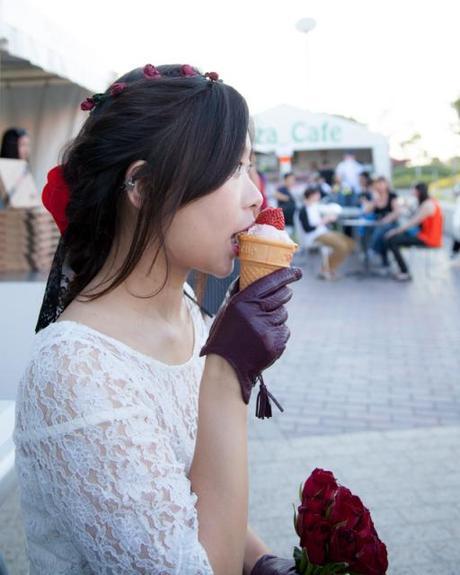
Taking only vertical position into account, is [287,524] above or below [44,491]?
below

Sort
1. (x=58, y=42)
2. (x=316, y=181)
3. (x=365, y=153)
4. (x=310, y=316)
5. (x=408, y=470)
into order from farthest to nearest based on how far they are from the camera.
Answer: (x=365, y=153), (x=316, y=181), (x=310, y=316), (x=58, y=42), (x=408, y=470)

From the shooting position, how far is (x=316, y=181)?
16.0 meters

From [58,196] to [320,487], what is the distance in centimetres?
94

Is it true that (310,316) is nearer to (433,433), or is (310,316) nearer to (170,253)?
(433,433)

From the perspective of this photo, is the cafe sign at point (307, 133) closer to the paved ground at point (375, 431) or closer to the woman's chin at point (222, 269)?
the paved ground at point (375, 431)

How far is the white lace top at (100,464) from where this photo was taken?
1.16 m

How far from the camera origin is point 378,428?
450cm

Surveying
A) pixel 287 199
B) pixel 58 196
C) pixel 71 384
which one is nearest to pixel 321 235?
pixel 287 199

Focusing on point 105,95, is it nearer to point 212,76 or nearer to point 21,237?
point 212,76

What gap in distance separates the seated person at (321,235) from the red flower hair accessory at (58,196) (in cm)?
945

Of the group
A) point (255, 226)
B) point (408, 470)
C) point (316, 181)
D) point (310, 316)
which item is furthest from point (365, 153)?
point (255, 226)

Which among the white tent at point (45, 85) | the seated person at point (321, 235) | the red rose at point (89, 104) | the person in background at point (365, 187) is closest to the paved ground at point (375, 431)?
the red rose at point (89, 104)

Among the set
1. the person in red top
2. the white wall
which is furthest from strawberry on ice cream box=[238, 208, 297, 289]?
the person in red top

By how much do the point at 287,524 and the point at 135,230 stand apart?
7.88 ft
